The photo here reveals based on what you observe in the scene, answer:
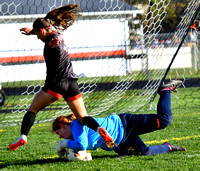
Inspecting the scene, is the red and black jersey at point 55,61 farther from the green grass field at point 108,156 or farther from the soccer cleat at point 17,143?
the green grass field at point 108,156

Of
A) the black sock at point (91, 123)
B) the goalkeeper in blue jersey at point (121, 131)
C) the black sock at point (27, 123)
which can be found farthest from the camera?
the black sock at point (27, 123)

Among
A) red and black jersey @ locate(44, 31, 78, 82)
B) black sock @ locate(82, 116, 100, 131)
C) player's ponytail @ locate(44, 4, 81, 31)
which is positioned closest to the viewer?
black sock @ locate(82, 116, 100, 131)

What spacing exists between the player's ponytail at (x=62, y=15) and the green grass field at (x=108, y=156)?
1.56 meters

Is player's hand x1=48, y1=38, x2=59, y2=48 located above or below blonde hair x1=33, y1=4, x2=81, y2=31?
below

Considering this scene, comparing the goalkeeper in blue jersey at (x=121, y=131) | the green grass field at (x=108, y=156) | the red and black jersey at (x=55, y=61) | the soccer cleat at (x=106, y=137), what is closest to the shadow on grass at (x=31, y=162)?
the green grass field at (x=108, y=156)

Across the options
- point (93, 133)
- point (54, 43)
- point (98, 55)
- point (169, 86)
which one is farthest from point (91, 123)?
point (98, 55)

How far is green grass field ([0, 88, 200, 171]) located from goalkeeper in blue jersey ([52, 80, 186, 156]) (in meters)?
0.12

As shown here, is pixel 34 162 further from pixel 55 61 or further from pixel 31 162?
pixel 55 61

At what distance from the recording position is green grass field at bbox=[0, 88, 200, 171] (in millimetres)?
3908

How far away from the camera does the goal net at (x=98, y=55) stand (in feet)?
28.3

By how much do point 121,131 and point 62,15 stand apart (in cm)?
152

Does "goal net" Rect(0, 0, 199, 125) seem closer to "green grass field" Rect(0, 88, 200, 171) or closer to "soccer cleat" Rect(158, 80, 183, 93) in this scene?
"green grass field" Rect(0, 88, 200, 171)

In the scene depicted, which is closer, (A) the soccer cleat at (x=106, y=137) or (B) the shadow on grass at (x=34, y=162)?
(A) the soccer cleat at (x=106, y=137)

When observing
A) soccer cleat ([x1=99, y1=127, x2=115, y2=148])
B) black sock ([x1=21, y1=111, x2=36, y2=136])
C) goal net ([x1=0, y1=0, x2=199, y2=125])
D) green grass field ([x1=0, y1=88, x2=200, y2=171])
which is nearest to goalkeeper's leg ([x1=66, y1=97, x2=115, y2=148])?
soccer cleat ([x1=99, y1=127, x2=115, y2=148])
